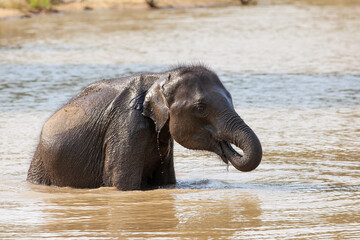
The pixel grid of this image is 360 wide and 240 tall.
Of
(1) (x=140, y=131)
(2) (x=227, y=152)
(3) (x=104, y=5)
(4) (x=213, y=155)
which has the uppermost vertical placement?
(1) (x=140, y=131)

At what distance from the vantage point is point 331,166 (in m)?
10.7

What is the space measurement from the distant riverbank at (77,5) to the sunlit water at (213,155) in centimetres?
825

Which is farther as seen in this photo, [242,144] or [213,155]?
[213,155]

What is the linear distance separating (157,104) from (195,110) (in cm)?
39

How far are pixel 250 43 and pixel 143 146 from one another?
768 inches

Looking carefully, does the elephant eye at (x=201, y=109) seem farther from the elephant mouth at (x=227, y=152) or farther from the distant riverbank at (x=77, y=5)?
the distant riverbank at (x=77, y=5)

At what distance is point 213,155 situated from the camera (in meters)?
8.70

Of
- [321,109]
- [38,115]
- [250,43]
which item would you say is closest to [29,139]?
[38,115]

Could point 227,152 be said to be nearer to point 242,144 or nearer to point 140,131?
point 242,144

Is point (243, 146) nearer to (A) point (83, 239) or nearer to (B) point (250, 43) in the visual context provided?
(A) point (83, 239)

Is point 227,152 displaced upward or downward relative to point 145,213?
upward

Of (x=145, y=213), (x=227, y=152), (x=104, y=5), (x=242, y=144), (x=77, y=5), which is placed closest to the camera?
(x=242, y=144)

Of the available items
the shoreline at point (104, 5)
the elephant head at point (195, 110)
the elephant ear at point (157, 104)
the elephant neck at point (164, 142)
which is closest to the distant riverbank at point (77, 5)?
the shoreline at point (104, 5)

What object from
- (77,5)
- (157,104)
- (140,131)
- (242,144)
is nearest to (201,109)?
(157,104)
